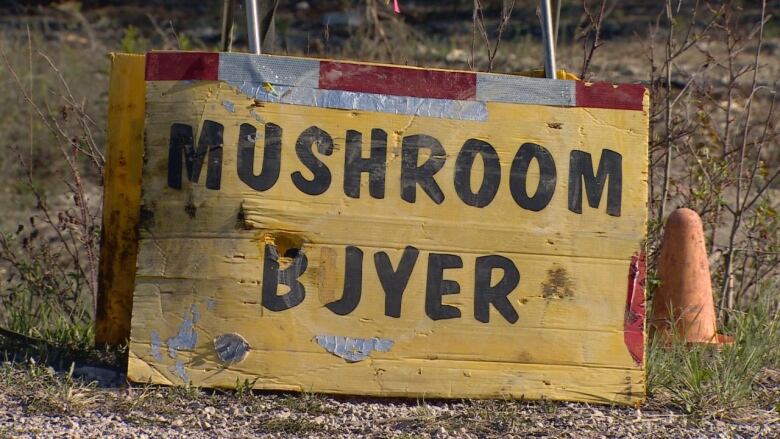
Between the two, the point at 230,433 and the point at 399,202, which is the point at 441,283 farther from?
the point at 230,433

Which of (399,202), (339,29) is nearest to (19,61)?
(339,29)

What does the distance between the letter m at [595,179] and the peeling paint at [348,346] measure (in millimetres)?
878

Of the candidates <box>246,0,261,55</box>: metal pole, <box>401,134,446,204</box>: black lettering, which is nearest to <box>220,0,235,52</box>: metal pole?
<box>246,0,261,55</box>: metal pole

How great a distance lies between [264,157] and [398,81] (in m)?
0.54

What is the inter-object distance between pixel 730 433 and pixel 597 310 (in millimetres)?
612

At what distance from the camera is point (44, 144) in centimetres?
971

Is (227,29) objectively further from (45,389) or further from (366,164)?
(45,389)

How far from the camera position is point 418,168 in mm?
3693

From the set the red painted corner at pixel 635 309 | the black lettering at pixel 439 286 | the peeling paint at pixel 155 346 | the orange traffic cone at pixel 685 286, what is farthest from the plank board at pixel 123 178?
the orange traffic cone at pixel 685 286

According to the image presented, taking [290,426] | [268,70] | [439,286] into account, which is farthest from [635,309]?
[268,70]

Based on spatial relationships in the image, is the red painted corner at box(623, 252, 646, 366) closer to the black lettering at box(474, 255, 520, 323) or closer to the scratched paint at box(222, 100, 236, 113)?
the black lettering at box(474, 255, 520, 323)

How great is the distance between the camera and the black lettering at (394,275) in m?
3.66

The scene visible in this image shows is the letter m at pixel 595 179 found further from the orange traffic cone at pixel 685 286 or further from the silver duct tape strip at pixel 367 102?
the orange traffic cone at pixel 685 286

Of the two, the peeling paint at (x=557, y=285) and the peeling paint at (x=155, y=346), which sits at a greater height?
the peeling paint at (x=557, y=285)
